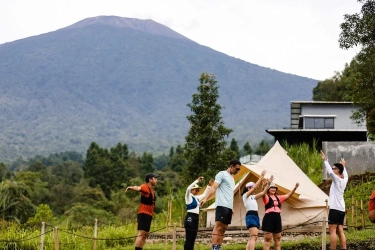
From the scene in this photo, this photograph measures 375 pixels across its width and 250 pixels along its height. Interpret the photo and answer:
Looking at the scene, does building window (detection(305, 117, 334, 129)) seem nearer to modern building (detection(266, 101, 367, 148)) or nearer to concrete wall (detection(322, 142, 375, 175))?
modern building (detection(266, 101, 367, 148))

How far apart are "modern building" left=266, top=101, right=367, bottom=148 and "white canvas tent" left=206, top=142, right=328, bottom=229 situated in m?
20.2

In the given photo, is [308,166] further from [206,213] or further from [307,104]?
[307,104]

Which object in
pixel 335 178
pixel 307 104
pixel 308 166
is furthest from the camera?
pixel 307 104

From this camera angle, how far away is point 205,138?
95.4ft

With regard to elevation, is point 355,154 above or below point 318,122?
below

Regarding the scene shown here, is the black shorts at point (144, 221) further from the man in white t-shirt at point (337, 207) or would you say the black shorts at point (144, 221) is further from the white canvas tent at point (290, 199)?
the white canvas tent at point (290, 199)

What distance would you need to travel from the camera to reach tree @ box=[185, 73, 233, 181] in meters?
29.1

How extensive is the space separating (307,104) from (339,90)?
14.5 m

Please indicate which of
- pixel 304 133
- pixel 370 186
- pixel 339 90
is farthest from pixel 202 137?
pixel 339 90

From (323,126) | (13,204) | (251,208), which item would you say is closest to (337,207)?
(251,208)

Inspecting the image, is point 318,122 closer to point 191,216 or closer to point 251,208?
point 191,216

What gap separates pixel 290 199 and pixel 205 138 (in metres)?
8.99

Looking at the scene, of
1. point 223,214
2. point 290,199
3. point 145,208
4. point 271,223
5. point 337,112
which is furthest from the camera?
point 337,112

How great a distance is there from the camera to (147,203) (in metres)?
12.9
